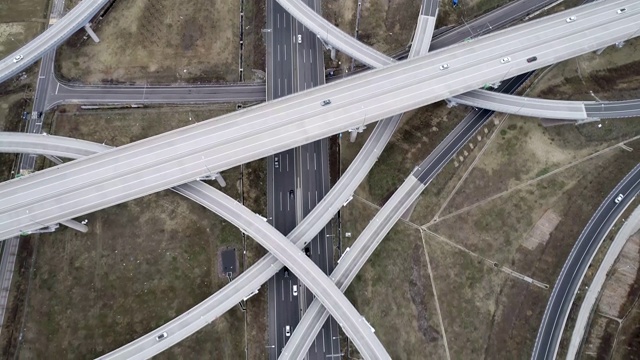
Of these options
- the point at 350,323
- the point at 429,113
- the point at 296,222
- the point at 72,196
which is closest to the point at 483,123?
the point at 429,113

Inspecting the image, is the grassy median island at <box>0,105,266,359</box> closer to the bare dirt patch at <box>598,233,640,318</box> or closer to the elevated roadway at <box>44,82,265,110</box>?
the elevated roadway at <box>44,82,265,110</box>

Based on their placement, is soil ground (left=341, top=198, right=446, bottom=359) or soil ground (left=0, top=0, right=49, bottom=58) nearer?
soil ground (left=341, top=198, right=446, bottom=359)

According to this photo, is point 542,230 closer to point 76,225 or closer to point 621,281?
point 621,281

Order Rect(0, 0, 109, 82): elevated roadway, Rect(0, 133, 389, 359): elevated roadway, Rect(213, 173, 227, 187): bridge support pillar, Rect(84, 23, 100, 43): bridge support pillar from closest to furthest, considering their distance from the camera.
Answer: Rect(0, 133, 389, 359): elevated roadway < Rect(213, 173, 227, 187): bridge support pillar < Rect(0, 0, 109, 82): elevated roadway < Rect(84, 23, 100, 43): bridge support pillar

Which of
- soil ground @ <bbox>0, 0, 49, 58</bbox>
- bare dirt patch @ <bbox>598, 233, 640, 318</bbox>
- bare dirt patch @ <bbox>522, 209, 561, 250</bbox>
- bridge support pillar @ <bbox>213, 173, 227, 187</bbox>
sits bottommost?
bare dirt patch @ <bbox>598, 233, 640, 318</bbox>

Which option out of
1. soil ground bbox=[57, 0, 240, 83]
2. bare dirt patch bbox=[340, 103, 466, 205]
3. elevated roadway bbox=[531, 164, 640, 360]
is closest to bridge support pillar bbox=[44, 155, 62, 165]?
soil ground bbox=[57, 0, 240, 83]

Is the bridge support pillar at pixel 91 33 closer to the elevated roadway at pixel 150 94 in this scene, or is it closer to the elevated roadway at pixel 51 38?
the elevated roadway at pixel 51 38
